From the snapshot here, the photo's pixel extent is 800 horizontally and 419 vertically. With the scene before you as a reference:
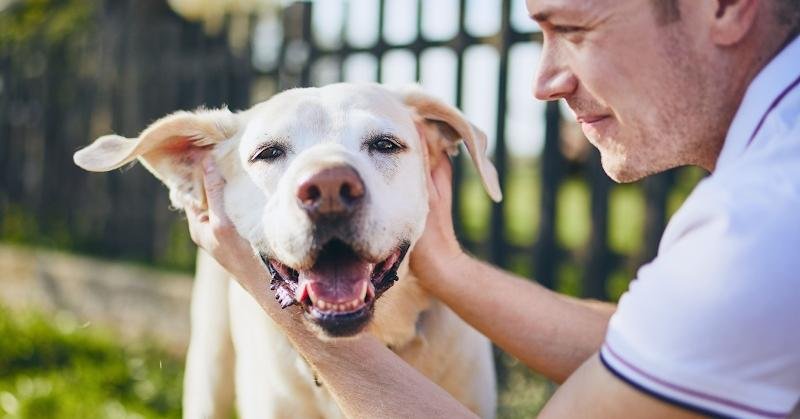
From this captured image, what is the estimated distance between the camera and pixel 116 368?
508 cm

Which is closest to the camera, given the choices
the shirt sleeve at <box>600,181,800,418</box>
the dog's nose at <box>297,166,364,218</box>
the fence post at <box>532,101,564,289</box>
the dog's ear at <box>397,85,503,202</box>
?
the shirt sleeve at <box>600,181,800,418</box>

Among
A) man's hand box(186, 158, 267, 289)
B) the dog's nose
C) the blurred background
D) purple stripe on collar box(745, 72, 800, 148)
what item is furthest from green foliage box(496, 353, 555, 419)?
purple stripe on collar box(745, 72, 800, 148)

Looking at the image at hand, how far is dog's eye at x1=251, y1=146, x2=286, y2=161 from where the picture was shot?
2605 mm

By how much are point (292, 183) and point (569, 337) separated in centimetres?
101

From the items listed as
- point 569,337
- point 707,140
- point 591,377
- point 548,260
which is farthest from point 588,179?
point 591,377

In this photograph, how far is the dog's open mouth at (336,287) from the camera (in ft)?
7.41

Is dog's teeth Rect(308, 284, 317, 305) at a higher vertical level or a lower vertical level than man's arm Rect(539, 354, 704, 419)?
lower

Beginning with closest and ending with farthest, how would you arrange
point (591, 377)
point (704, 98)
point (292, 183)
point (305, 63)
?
point (591, 377) < point (704, 98) < point (292, 183) < point (305, 63)

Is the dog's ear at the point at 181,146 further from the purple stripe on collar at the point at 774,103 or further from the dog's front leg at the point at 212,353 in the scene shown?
the purple stripe on collar at the point at 774,103

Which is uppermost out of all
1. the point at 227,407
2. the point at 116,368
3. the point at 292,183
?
the point at 292,183

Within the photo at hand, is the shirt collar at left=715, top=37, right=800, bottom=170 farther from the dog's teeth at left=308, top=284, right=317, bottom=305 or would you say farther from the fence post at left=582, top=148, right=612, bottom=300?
the fence post at left=582, top=148, right=612, bottom=300

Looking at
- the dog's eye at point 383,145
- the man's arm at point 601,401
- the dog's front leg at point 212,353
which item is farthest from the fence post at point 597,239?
the man's arm at point 601,401

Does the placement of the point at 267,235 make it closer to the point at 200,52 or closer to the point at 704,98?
the point at 704,98

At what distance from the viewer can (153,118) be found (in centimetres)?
759
